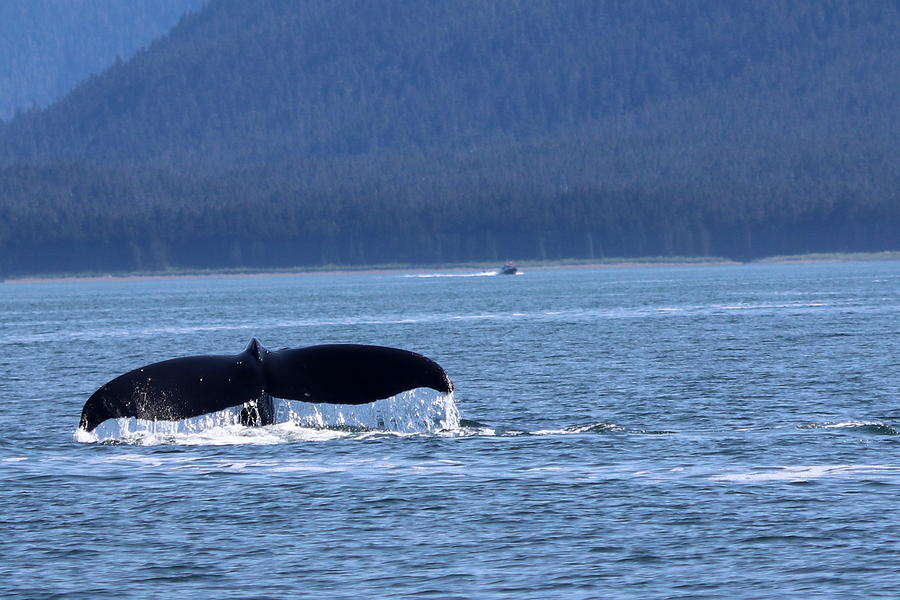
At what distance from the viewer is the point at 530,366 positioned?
4666 cm

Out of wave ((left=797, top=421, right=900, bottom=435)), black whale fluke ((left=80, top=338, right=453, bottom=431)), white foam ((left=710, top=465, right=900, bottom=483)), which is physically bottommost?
wave ((left=797, top=421, right=900, bottom=435))

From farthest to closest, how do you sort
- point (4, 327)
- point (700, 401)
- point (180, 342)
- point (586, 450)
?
point (4, 327) < point (180, 342) < point (700, 401) < point (586, 450)

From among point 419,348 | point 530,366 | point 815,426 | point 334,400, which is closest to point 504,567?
point 334,400

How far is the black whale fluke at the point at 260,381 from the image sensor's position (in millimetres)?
19766

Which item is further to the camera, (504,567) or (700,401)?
(700,401)

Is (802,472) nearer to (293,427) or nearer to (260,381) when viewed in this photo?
(260,381)

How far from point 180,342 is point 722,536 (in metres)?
46.0

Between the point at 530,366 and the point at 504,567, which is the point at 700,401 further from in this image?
the point at 504,567

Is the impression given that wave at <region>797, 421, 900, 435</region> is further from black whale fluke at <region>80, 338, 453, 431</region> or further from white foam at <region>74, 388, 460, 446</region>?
black whale fluke at <region>80, 338, 453, 431</region>

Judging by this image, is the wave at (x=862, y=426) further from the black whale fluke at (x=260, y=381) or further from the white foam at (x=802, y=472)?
the black whale fluke at (x=260, y=381)

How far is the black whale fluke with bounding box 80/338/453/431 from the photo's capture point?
778 inches

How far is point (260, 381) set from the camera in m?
20.6

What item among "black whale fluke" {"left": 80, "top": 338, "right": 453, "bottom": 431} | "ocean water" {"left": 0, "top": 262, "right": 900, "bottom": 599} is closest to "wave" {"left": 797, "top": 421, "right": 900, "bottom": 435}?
"ocean water" {"left": 0, "top": 262, "right": 900, "bottom": 599}

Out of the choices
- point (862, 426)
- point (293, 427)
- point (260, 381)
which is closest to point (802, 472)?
point (862, 426)
